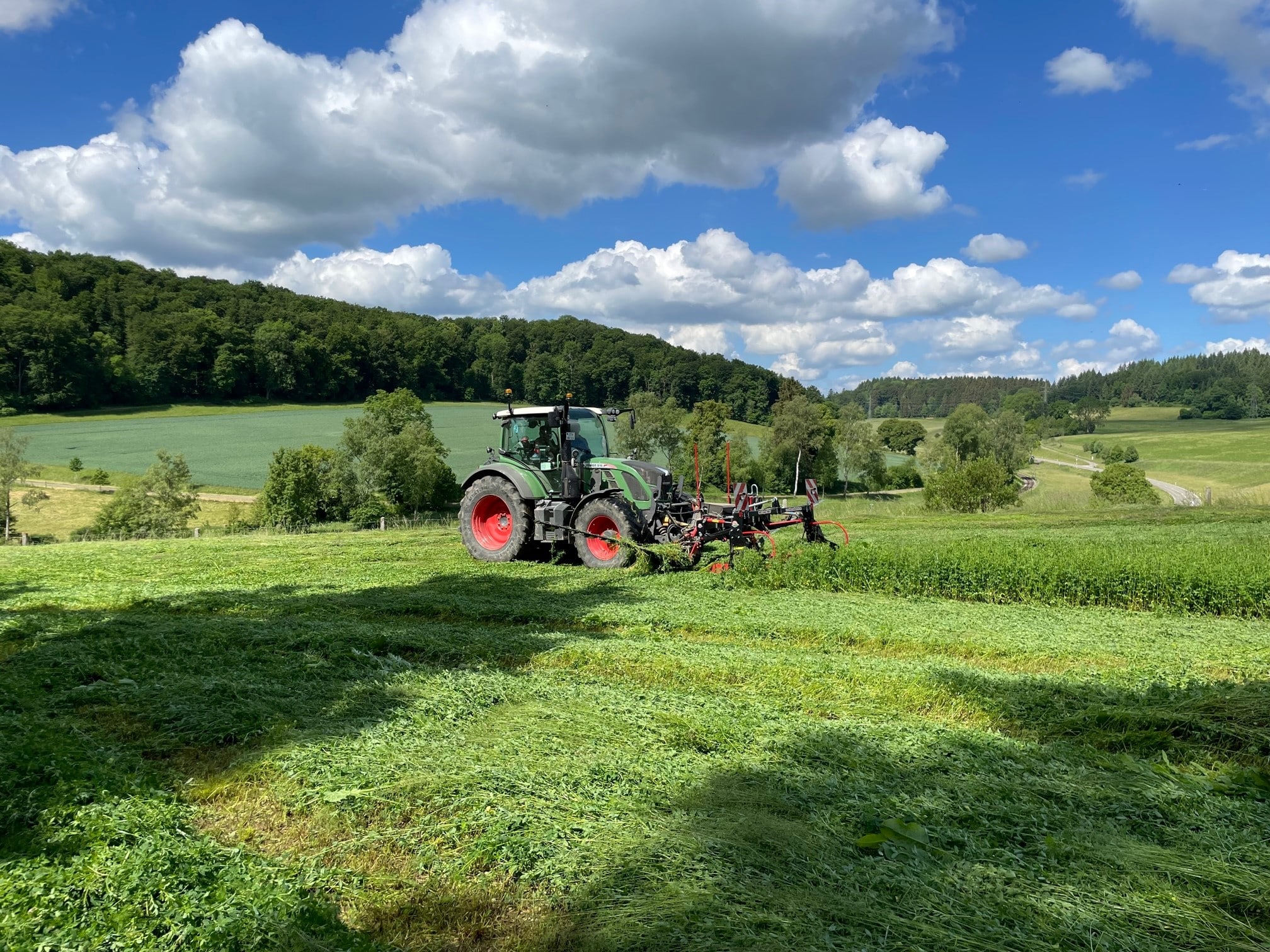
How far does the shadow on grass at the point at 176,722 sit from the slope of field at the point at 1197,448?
36.7m

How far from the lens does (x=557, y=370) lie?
5256 cm

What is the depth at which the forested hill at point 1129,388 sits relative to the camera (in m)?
98.9

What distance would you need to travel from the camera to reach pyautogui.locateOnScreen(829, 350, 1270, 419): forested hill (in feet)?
324

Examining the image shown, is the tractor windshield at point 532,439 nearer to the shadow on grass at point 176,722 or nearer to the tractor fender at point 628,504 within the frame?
the tractor fender at point 628,504

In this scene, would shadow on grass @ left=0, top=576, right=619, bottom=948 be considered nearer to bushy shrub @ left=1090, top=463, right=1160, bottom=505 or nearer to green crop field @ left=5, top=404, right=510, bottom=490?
bushy shrub @ left=1090, top=463, right=1160, bottom=505

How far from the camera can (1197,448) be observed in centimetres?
7275

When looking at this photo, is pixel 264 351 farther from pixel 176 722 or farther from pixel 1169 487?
pixel 1169 487

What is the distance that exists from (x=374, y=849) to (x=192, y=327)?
2786 inches

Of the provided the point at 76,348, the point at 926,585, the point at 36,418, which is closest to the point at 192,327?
the point at 76,348

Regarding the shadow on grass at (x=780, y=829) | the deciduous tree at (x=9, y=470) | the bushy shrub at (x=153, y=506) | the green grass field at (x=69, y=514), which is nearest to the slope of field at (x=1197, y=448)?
the shadow on grass at (x=780, y=829)

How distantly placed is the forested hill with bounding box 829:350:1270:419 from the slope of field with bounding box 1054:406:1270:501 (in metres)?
4.59

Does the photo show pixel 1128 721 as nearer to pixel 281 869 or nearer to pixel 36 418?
A: pixel 281 869

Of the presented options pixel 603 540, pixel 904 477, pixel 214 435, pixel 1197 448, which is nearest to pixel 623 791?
pixel 603 540

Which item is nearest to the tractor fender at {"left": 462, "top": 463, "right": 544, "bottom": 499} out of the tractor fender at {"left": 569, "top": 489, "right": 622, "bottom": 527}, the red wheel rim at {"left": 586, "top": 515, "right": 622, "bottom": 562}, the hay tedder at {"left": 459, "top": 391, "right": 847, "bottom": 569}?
the hay tedder at {"left": 459, "top": 391, "right": 847, "bottom": 569}
